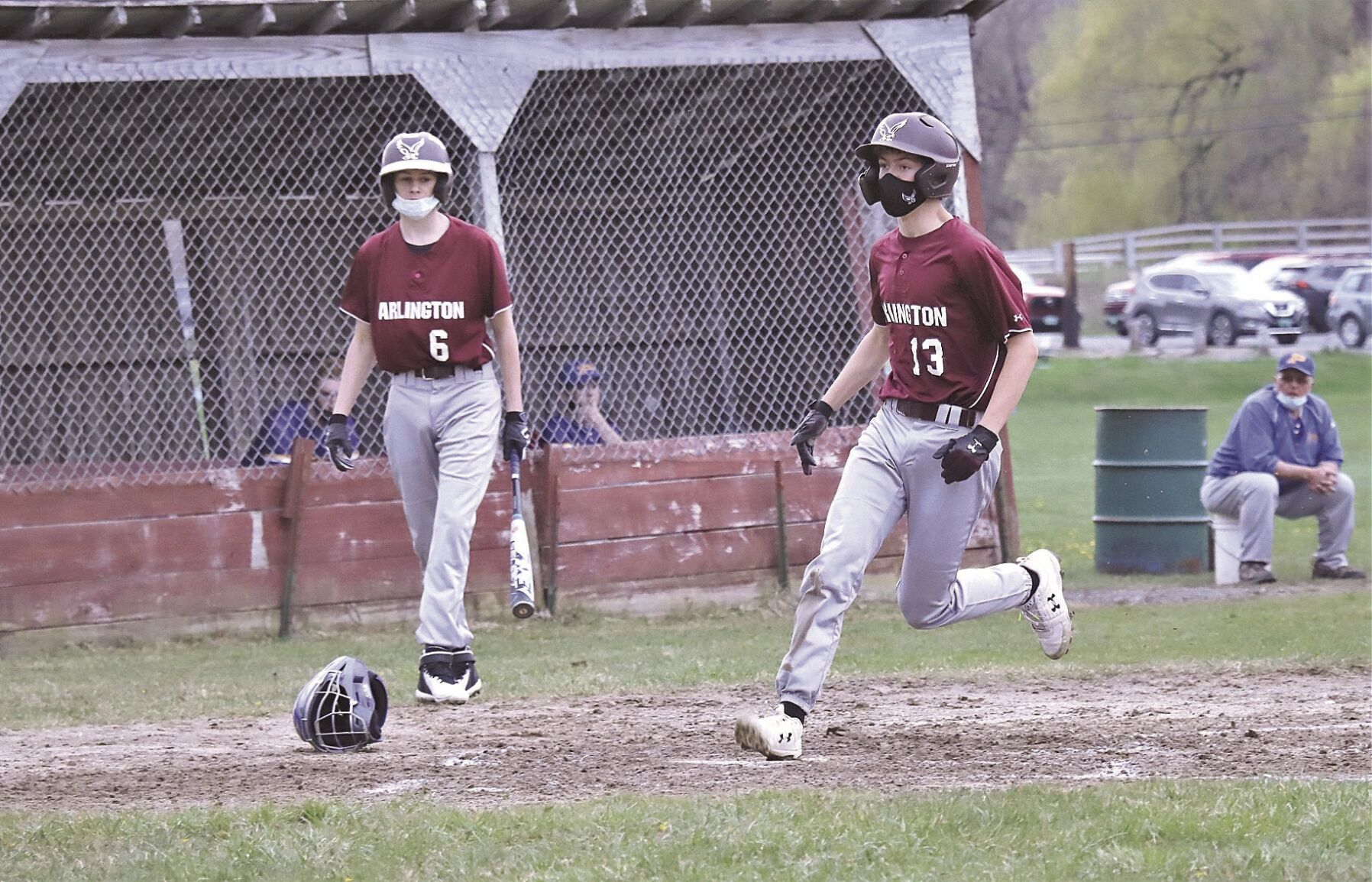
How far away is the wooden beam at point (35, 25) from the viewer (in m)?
9.97

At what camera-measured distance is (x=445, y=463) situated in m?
7.59

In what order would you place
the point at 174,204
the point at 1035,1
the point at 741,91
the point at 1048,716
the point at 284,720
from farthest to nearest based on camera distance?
the point at 1035,1 < the point at 174,204 < the point at 741,91 < the point at 284,720 < the point at 1048,716

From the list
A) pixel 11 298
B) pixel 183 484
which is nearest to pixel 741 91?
pixel 183 484

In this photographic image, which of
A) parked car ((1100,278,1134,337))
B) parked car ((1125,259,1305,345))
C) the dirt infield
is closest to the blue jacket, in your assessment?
the dirt infield

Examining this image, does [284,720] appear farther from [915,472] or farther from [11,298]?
[11,298]

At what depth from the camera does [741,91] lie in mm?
12641

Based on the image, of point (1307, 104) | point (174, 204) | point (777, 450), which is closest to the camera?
point (777, 450)

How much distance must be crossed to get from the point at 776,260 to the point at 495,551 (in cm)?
339

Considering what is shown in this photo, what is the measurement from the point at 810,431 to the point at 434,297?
201cm

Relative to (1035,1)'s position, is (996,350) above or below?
below

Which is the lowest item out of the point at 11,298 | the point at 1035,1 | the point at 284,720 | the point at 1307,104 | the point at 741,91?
the point at 284,720

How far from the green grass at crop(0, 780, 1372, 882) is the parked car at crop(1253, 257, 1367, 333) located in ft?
111

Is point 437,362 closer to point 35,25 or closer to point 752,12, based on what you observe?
point 35,25

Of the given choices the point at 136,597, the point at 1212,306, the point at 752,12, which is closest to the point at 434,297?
the point at 136,597
